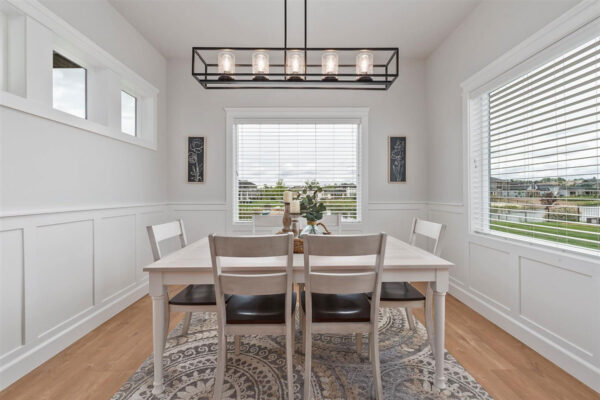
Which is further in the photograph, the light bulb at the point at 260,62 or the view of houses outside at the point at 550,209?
the light bulb at the point at 260,62

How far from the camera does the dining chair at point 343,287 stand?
1441mm

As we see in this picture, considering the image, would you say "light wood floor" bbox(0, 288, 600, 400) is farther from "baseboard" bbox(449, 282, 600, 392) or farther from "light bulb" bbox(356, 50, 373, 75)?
"light bulb" bbox(356, 50, 373, 75)

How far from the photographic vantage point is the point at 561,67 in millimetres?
2004

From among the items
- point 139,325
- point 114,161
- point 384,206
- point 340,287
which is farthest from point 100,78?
point 384,206

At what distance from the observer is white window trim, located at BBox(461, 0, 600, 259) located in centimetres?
180

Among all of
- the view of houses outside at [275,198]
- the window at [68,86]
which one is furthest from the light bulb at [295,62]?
the view of houses outside at [275,198]

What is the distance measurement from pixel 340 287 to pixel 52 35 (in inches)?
105

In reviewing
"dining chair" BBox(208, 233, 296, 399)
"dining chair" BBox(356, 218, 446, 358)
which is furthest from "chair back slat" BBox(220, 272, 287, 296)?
"dining chair" BBox(356, 218, 446, 358)

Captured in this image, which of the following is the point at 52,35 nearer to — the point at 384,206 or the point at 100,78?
the point at 100,78

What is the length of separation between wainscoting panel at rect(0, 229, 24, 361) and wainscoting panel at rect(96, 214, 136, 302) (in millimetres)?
717

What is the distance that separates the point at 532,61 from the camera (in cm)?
220

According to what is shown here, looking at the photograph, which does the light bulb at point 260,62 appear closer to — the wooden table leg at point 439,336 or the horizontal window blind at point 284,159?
the wooden table leg at point 439,336

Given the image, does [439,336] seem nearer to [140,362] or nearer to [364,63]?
[364,63]

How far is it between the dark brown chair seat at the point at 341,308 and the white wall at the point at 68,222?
183cm
